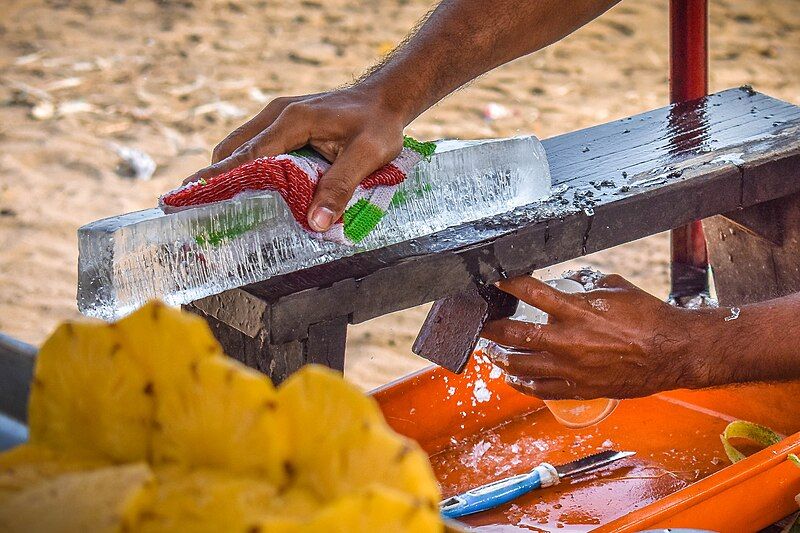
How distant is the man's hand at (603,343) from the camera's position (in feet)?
5.07

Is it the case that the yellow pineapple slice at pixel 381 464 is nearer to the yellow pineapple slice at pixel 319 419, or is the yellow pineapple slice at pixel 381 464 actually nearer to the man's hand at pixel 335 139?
the yellow pineapple slice at pixel 319 419

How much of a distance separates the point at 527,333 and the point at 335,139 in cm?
42

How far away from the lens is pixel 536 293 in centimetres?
150

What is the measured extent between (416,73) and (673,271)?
89cm

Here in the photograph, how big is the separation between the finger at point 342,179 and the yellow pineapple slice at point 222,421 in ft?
2.50

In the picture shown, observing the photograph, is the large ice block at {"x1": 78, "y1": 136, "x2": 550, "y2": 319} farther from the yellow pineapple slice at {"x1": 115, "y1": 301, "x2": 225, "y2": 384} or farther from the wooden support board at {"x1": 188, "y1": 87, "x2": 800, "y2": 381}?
the yellow pineapple slice at {"x1": 115, "y1": 301, "x2": 225, "y2": 384}

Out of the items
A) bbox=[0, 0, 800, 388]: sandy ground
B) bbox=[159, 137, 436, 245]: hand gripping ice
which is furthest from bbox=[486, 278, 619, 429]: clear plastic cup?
bbox=[0, 0, 800, 388]: sandy ground

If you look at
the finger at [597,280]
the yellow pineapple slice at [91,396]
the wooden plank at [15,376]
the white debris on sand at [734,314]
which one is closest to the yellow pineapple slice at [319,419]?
the yellow pineapple slice at [91,396]

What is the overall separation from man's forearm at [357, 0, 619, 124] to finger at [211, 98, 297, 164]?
146 millimetres

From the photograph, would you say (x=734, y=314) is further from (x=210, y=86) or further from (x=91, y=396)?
(x=210, y=86)

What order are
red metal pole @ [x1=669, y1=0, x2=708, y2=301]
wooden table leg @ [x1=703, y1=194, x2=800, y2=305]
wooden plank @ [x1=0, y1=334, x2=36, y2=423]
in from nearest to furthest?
wooden plank @ [x1=0, y1=334, x2=36, y2=423], wooden table leg @ [x1=703, y1=194, x2=800, y2=305], red metal pole @ [x1=669, y1=0, x2=708, y2=301]

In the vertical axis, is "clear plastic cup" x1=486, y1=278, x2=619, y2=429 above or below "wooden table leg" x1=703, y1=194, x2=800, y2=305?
below

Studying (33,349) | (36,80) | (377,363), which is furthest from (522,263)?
(36,80)

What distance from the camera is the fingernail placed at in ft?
4.50
